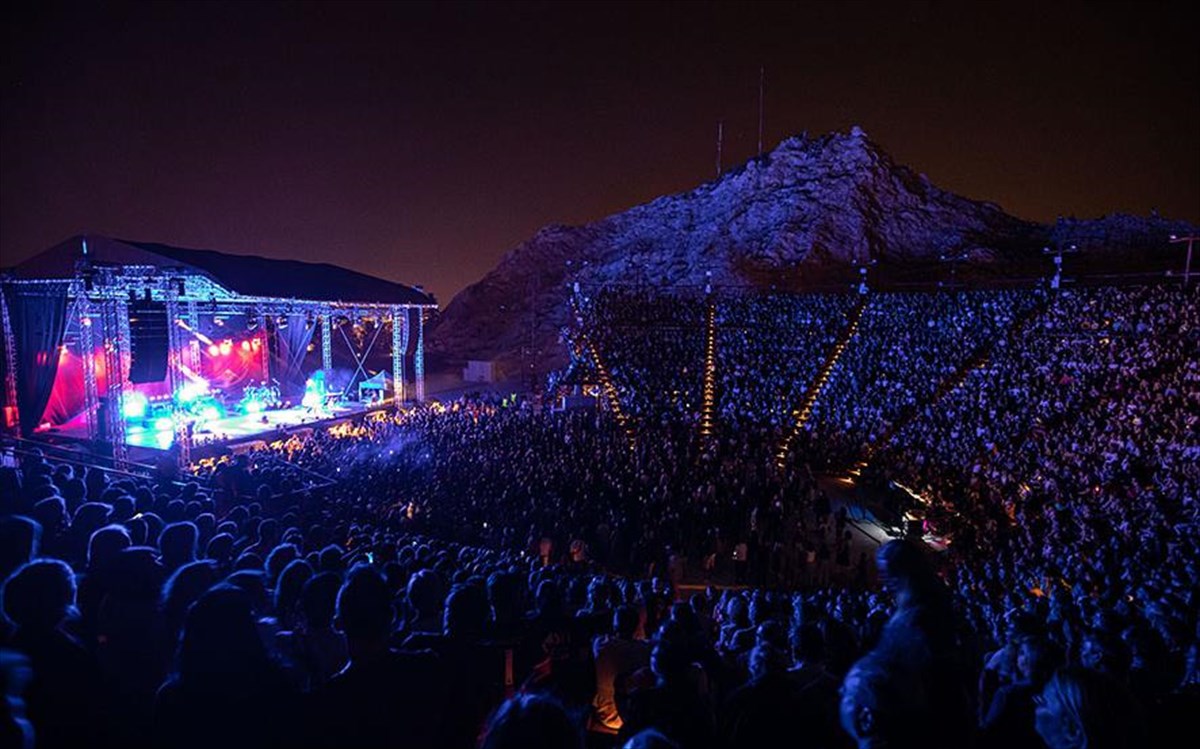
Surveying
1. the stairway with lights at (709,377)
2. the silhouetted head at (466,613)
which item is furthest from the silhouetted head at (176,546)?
the stairway with lights at (709,377)

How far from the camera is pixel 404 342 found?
96.6 feet

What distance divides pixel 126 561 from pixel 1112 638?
5.86 meters

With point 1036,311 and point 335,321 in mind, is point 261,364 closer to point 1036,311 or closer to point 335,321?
point 335,321

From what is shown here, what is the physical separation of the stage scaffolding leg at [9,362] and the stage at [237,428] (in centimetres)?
124

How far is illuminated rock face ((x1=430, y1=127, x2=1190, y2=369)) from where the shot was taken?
5109cm

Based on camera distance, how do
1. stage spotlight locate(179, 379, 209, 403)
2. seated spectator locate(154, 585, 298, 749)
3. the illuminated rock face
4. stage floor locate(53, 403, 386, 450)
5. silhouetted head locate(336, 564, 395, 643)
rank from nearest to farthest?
seated spectator locate(154, 585, 298, 749), silhouetted head locate(336, 564, 395, 643), stage floor locate(53, 403, 386, 450), stage spotlight locate(179, 379, 209, 403), the illuminated rock face

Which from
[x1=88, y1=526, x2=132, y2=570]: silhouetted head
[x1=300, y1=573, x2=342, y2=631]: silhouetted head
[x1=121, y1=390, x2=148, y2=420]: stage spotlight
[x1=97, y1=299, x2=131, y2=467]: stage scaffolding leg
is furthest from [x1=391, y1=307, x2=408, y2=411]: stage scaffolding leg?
[x1=300, y1=573, x2=342, y2=631]: silhouetted head

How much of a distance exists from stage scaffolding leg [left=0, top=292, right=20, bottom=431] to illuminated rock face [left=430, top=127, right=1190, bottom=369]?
3298 centimetres

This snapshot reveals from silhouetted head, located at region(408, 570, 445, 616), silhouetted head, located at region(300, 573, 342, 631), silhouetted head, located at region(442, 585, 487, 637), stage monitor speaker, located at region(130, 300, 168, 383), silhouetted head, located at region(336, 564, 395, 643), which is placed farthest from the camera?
stage monitor speaker, located at region(130, 300, 168, 383)

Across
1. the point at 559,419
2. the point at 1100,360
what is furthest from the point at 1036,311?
the point at 559,419

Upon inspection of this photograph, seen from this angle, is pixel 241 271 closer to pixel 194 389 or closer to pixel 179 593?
pixel 194 389

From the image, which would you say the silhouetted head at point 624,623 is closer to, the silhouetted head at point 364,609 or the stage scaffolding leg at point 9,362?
the silhouetted head at point 364,609

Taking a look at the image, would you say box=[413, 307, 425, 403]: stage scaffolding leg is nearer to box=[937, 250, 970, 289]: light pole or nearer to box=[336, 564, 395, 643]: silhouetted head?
box=[937, 250, 970, 289]: light pole

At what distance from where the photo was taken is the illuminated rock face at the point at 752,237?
51094 millimetres
